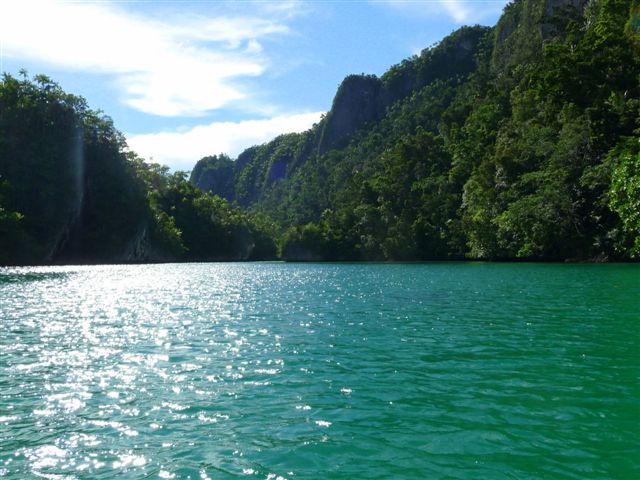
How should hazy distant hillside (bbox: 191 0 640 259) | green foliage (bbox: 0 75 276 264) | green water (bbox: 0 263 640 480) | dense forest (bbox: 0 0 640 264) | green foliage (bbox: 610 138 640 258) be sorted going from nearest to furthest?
green water (bbox: 0 263 640 480), green foliage (bbox: 610 138 640 258), hazy distant hillside (bbox: 191 0 640 259), dense forest (bbox: 0 0 640 264), green foliage (bbox: 0 75 276 264)

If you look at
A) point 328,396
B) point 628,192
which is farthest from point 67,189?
point 328,396

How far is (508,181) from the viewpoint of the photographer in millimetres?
82125

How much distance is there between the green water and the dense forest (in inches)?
1525

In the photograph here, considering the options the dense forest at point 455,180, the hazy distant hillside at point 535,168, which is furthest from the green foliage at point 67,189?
the hazy distant hillside at point 535,168

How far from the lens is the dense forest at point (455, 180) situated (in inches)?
2616

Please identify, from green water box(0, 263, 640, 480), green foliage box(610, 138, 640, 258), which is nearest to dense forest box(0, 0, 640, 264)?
green foliage box(610, 138, 640, 258)

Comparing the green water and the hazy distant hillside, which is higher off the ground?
the hazy distant hillside

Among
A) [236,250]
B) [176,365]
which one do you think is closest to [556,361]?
[176,365]

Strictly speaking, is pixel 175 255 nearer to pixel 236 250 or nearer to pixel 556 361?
pixel 236 250

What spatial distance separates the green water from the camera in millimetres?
7602

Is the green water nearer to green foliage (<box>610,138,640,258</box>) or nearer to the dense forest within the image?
green foliage (<box>610,138,640,258</box>)

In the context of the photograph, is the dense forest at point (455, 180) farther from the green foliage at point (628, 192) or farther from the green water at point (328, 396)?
the green water at point (328, 396)

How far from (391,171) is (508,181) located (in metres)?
49.4

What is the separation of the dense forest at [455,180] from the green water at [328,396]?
38.7m
